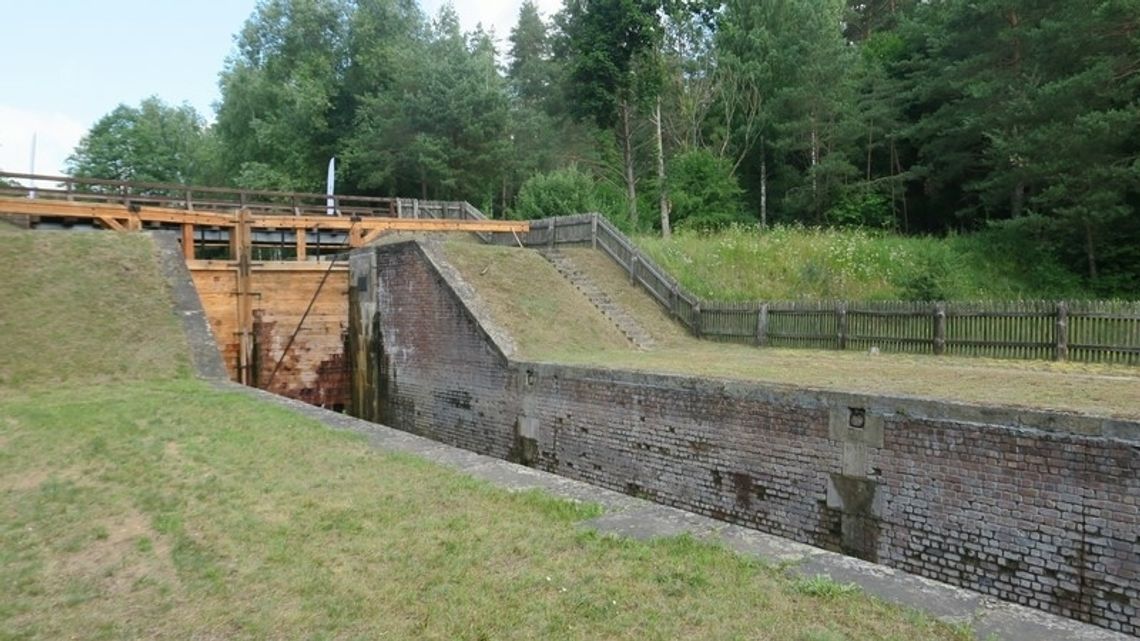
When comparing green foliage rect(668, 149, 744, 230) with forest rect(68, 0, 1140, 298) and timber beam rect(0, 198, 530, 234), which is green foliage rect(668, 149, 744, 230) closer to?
forest rect(68, 0, 1140, 298)

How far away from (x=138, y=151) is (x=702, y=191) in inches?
1906

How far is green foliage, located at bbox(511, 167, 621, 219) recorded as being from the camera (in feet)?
89.2

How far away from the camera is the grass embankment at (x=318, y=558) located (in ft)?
12.6

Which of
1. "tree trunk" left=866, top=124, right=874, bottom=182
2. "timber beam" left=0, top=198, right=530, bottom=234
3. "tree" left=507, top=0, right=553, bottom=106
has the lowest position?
"timber beam" left=0, top=198, right=530, bottom=234

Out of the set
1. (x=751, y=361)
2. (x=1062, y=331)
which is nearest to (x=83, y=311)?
(x=751, y=361)

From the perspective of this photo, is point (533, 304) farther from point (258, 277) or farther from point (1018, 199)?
point (1018, 199)

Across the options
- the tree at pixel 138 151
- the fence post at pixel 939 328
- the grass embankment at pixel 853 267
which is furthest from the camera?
the tree at pixel 138 151

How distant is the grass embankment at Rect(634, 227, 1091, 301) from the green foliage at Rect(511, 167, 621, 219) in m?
5.17

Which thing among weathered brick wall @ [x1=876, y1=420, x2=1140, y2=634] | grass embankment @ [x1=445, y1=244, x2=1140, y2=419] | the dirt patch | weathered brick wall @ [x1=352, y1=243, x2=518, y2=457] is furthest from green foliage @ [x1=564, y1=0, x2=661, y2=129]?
the dirt patch

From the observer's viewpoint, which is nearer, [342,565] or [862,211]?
[342,565]

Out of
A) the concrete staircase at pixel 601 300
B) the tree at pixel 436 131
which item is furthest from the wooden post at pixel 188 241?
the tree at pixel 436 131

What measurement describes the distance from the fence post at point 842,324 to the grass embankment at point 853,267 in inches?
173

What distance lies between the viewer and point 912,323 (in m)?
13.9

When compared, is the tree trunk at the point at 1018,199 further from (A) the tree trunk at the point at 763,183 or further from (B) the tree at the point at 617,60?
(B) the tree at the point at 617,60
